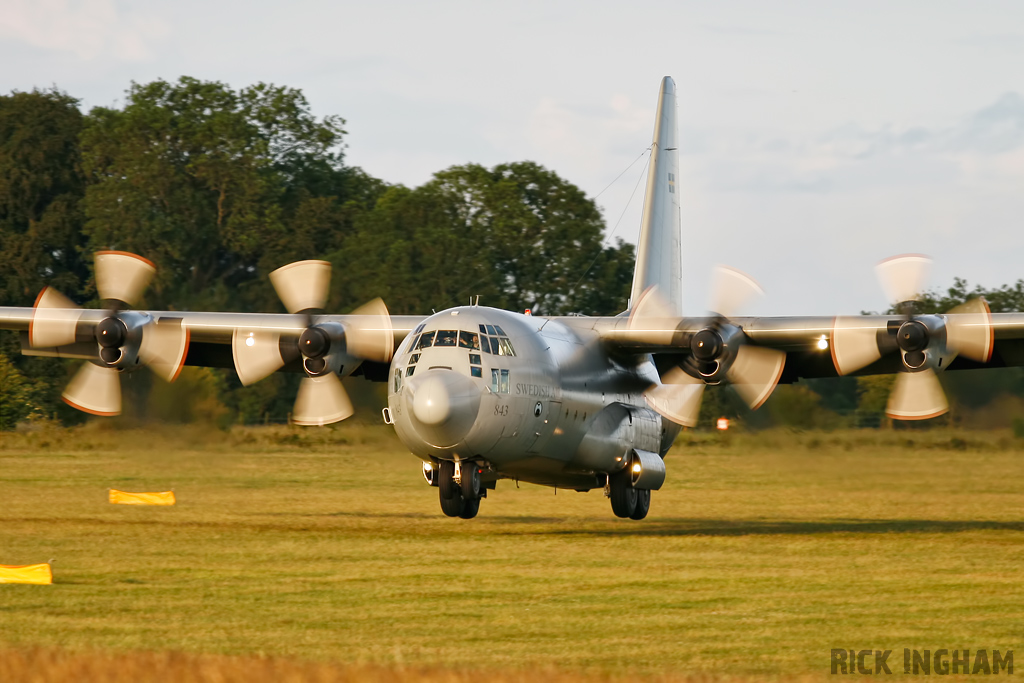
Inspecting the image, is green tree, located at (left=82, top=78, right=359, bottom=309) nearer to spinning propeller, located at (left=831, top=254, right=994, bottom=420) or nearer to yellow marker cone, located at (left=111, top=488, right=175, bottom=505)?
yellow marker cone, located at (left=111, top=488, right=175, bottom=505)

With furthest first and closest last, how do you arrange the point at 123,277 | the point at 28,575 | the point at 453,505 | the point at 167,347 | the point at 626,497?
the point at 167,347, the point at 123,277, the point at 626,497, the point at 453,505, the point at 28,575

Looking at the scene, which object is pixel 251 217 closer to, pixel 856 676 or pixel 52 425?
pixel 52 425

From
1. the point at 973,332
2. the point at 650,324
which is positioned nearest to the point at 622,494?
the point at 650,324

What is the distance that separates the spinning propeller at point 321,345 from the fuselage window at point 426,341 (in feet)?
11.3

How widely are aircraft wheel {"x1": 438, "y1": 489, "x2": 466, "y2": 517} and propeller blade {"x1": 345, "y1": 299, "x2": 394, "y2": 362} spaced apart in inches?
135

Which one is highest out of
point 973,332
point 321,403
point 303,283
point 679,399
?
point 303,283

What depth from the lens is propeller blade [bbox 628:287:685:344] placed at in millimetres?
21234

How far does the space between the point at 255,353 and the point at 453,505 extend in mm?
5257

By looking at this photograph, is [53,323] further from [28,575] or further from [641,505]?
[641,505]

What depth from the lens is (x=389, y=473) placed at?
35812 millimetres

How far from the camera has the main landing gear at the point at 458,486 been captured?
747 inches

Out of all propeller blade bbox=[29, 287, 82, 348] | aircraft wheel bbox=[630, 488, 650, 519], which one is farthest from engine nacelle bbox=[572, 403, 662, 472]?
propeller blade bbox=[29, 287, 82, 348]

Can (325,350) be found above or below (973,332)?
below

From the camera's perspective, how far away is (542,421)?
19.4 meters
